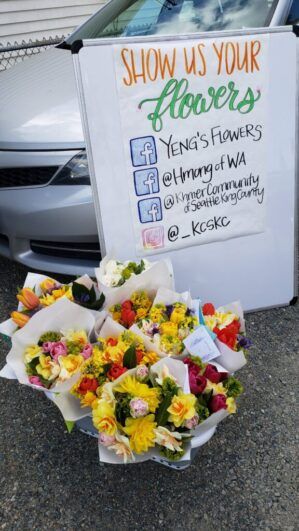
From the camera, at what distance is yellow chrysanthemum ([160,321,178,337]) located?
1.78m

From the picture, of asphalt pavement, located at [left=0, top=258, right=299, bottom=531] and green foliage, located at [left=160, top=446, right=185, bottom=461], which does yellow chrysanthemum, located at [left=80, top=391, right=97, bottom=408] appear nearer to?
green foliage, located at [left=160, top=446, right=185, bottom=461]

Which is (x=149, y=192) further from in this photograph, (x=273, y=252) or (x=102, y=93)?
(x=273, y=252)

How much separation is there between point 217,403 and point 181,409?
0.52ft

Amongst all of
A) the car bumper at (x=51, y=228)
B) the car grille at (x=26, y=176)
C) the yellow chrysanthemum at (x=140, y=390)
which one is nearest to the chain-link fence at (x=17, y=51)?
the car grille at (x=26, y=176)

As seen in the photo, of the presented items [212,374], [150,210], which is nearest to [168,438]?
[212,374]

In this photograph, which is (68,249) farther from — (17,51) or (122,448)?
(17,51)

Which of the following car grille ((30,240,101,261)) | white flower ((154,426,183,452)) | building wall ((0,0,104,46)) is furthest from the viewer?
building wall ((0,0,104,46))

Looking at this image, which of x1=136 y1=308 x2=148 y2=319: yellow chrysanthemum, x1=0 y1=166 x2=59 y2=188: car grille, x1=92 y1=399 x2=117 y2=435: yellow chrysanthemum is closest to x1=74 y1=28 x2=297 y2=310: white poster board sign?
x1=136 y1=308 x2=148 y2=319: yellow chrysanthemum

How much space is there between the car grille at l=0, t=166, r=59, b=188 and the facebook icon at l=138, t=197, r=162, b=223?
1.77ft

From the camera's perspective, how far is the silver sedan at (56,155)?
2.37m

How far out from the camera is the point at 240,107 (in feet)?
7.01

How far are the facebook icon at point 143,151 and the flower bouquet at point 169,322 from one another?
→ 1.92 ft

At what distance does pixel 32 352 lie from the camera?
1.75 metres

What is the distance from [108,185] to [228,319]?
0.77 metres
